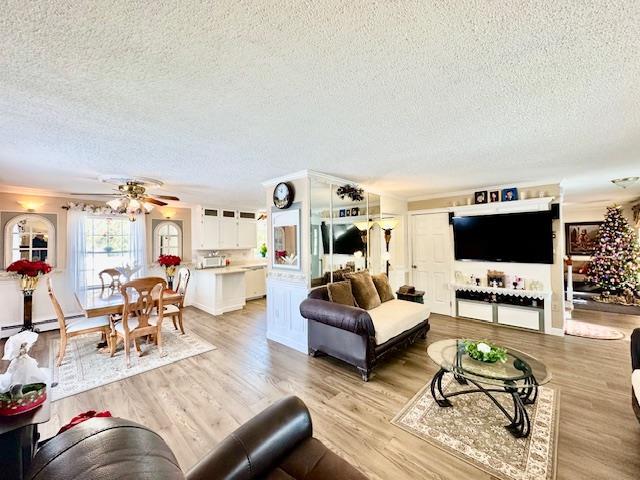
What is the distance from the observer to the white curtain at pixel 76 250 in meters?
4.89

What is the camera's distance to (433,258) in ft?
18.3

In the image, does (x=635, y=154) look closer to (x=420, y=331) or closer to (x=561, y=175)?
(x=561, y=175)

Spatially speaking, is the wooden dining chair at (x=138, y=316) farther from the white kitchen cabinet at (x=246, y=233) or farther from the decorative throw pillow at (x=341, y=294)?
the white kitchen cabinet at (x=246, y=233)

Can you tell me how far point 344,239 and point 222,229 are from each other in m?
3.77

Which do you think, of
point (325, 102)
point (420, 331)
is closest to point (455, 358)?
point (420, 331)

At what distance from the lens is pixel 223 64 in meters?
1.41

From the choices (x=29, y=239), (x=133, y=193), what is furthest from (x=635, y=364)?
(x=29, y=239)

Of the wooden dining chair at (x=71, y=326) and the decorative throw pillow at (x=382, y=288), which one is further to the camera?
the decorative throw pillow at (x=382, y=288)

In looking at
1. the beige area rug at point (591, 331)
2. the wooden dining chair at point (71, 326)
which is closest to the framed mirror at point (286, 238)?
the wooden dining chair at point (71, 326)

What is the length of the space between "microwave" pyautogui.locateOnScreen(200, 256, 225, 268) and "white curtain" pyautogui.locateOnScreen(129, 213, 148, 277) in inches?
45.6

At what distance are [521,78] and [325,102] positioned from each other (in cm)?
118

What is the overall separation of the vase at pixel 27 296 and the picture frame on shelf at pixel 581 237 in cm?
1263

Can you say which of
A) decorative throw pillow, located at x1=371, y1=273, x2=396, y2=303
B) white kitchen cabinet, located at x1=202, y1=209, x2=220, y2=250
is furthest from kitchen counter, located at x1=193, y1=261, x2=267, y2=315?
decorative throw pillow, located at x1=371, y1=273, x2=396, y2=303

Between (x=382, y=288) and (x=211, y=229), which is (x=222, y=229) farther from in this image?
(x=382, y=288)
